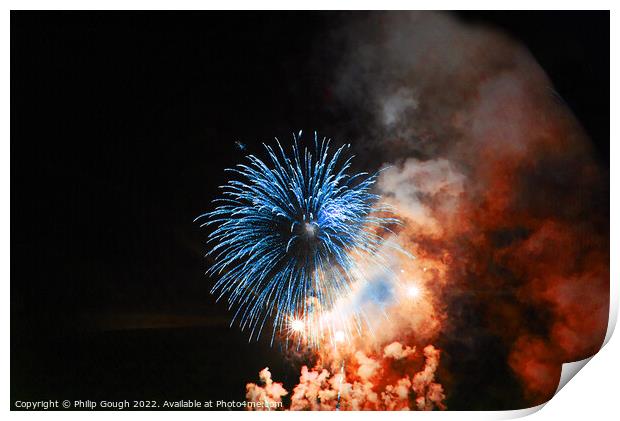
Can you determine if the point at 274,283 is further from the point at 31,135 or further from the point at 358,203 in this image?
the point at 31,135

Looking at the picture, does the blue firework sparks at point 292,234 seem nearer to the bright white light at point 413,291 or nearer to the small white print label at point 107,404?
the bright white light at point 413,291

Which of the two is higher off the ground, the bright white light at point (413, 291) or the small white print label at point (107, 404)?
the bright white light at point (413, 291)

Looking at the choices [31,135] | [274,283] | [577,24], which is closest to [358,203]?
[274,283]

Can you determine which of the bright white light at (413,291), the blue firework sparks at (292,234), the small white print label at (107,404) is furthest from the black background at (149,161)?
the bright white light at (413,291)

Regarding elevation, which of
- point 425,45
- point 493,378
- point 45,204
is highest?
point 425,45

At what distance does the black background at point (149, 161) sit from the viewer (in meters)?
5.57

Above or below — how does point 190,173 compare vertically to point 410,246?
above

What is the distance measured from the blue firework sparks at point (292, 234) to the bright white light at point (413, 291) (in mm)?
354

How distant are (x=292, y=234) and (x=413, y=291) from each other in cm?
115

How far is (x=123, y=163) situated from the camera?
222 inches

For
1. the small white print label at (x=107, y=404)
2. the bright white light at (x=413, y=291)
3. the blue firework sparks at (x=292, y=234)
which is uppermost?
the blue firework sparks at (x=292, y=234)

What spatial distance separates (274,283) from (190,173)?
3.96 ft

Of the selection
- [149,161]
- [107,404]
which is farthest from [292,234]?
[107,404]

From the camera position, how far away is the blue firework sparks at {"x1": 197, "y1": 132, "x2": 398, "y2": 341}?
5613 mm
